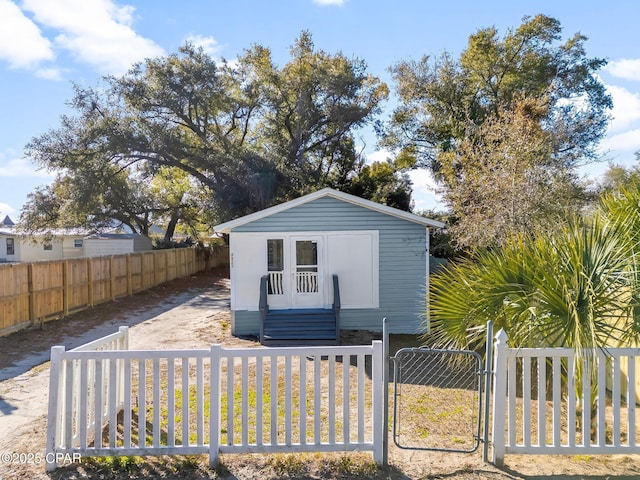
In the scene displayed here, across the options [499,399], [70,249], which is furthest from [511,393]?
[70,249]

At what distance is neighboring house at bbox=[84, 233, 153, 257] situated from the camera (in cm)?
2589

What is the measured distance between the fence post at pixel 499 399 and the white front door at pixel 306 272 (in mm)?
6715

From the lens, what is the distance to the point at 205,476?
11.2ft

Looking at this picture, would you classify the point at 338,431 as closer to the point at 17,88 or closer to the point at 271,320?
the point at 271,320

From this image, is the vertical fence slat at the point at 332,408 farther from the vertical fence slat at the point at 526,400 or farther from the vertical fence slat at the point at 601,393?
the vertical fence slat at the point at 601,393

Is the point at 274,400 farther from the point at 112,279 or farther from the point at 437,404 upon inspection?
the point at 112,279

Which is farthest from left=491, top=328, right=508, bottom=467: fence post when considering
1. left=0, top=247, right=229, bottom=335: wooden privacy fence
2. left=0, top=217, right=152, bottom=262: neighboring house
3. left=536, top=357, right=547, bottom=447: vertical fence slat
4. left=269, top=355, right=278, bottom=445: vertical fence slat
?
left=0, top=217, right=152, bottom=262: neighboring house

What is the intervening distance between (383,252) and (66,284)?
8.45 meters

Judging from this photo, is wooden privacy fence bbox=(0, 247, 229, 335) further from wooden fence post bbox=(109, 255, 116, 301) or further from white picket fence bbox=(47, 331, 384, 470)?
white picket fence bbox=(47, 331, 384, 470)

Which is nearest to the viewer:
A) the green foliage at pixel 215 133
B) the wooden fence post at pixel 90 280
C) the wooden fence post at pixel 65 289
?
the wooden fence post at pixel 65 289

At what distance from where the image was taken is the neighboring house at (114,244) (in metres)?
25.9

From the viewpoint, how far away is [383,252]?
10258mm

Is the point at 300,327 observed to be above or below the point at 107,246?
below

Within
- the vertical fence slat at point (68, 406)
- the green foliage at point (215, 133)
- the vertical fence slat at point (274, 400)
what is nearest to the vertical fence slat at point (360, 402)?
the vertical fence slat at point (274, 400)
